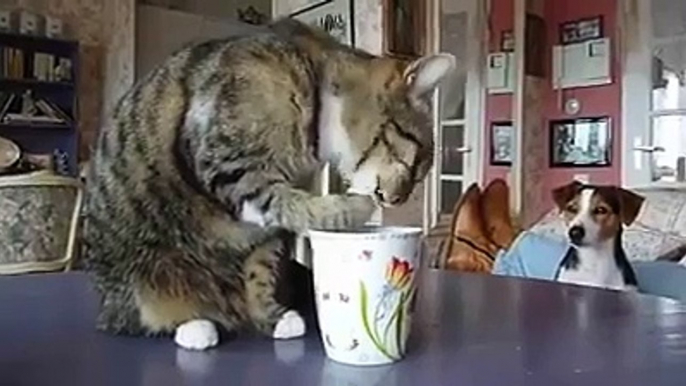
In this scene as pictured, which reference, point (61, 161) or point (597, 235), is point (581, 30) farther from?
point (61, 161)

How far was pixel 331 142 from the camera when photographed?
Result: 697 millimetres

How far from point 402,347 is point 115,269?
279 millimetres

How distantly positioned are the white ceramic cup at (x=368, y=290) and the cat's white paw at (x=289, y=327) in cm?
9

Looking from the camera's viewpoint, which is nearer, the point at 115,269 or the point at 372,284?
the point at 372,284

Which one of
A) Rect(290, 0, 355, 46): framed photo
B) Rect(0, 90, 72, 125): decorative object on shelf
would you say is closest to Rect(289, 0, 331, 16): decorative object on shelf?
Rect(290, 0, 355, 46): framed photo

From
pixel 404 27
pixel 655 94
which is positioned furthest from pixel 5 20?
pixel 655 94

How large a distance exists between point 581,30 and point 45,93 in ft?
11.4

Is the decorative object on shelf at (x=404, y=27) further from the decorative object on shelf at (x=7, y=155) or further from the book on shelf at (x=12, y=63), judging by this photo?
the book on shelf at (x=12, y=63)

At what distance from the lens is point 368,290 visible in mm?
585

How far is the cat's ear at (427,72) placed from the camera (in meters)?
0.68

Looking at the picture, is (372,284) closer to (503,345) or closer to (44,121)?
Result: (503,345)

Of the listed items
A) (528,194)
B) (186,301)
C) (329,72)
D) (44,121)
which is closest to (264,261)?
(186,301)

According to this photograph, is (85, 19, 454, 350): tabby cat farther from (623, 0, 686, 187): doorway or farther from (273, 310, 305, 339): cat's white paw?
(623, 0, 686, 187): doorway

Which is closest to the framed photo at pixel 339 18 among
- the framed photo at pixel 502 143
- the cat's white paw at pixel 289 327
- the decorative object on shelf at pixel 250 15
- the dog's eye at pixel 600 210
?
the framed photo at pixel 502 143
